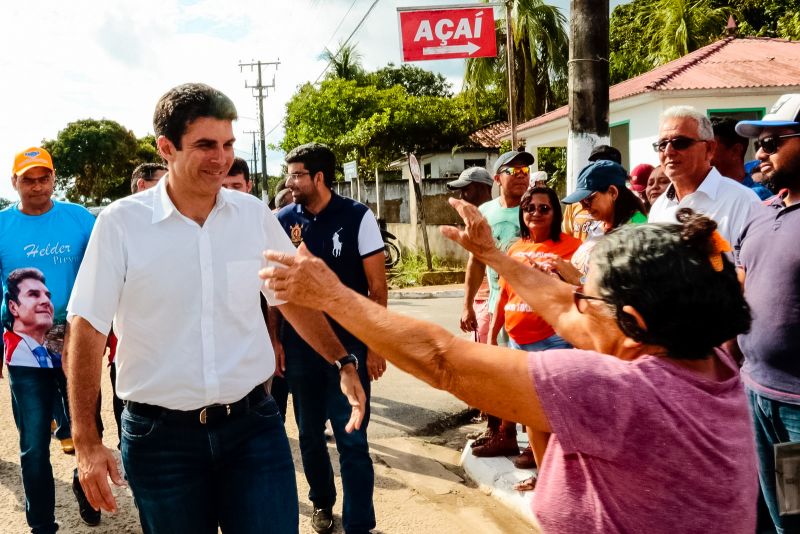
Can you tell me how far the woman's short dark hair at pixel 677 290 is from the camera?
4.84 feet

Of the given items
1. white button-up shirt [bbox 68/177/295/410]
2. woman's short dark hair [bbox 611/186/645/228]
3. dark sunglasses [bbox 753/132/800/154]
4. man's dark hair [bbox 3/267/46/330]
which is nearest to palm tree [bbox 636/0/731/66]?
woman's short dark hair [bbox 611/186/645/228]

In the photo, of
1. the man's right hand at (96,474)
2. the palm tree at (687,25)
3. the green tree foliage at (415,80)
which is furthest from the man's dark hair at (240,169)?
the green tree foliage at (415,80)

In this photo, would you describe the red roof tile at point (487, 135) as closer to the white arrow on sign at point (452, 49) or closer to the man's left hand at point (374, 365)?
the white arrow on sign at point (452, 49)

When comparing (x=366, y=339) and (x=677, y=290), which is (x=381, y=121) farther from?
(x=677, y=290)

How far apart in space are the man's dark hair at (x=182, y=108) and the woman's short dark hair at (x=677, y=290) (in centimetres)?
153

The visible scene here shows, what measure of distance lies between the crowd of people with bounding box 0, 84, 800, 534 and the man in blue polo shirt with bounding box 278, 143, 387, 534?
0.01m

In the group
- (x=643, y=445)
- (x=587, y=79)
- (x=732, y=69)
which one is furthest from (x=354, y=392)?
(x=732, y=69)

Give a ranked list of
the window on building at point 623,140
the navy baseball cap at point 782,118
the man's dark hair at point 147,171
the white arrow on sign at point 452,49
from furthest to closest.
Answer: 1. the window on building at point 623,140
2. the white arrow on sign at point 452,49
3. the man's dark hair at point 147,171
4. the navy baseball cap at point 782,118

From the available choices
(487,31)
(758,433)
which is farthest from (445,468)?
(487,31)

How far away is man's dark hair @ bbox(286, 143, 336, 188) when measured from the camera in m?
4.02

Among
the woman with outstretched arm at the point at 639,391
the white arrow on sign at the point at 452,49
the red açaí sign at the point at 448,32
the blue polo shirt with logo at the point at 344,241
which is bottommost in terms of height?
the woman with outstretched arm at the point at 639,391

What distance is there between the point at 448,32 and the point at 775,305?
7510mm

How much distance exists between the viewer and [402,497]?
434 cm

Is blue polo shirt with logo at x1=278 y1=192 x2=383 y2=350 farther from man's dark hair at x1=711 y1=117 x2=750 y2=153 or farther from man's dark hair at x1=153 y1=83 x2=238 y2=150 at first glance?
man's dark hair at x1=711 y1=117 x2=750 y2=153
